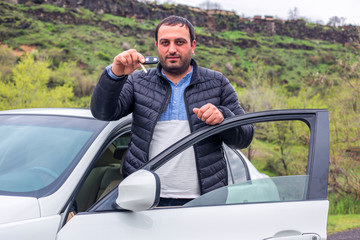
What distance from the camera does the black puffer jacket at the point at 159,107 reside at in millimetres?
1868

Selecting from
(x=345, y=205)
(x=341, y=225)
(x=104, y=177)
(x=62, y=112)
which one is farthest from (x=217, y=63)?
(x=62, y=112)

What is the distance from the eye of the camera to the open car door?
4.93 feet

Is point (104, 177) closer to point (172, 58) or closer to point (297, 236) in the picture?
point (172, 58)

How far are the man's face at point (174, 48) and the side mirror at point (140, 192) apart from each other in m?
0.74

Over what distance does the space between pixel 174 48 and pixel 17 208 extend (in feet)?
3.72

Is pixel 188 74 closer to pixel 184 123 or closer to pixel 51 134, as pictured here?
pixel 184 123

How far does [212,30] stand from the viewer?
73.9 m

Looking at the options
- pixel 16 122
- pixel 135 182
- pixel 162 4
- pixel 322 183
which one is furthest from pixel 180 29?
pixel 162 4

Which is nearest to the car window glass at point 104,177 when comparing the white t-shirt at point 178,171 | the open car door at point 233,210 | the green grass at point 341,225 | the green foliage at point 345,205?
the white t-shirt at point 178,171

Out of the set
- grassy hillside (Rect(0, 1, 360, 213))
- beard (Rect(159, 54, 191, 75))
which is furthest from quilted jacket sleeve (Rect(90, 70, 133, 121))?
grassy hillside (Rect(0, 1, 360, 213))

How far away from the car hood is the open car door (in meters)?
0.16

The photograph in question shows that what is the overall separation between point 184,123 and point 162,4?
80110 mm

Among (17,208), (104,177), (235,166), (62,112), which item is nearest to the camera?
(17,208)

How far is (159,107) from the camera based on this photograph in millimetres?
1958
